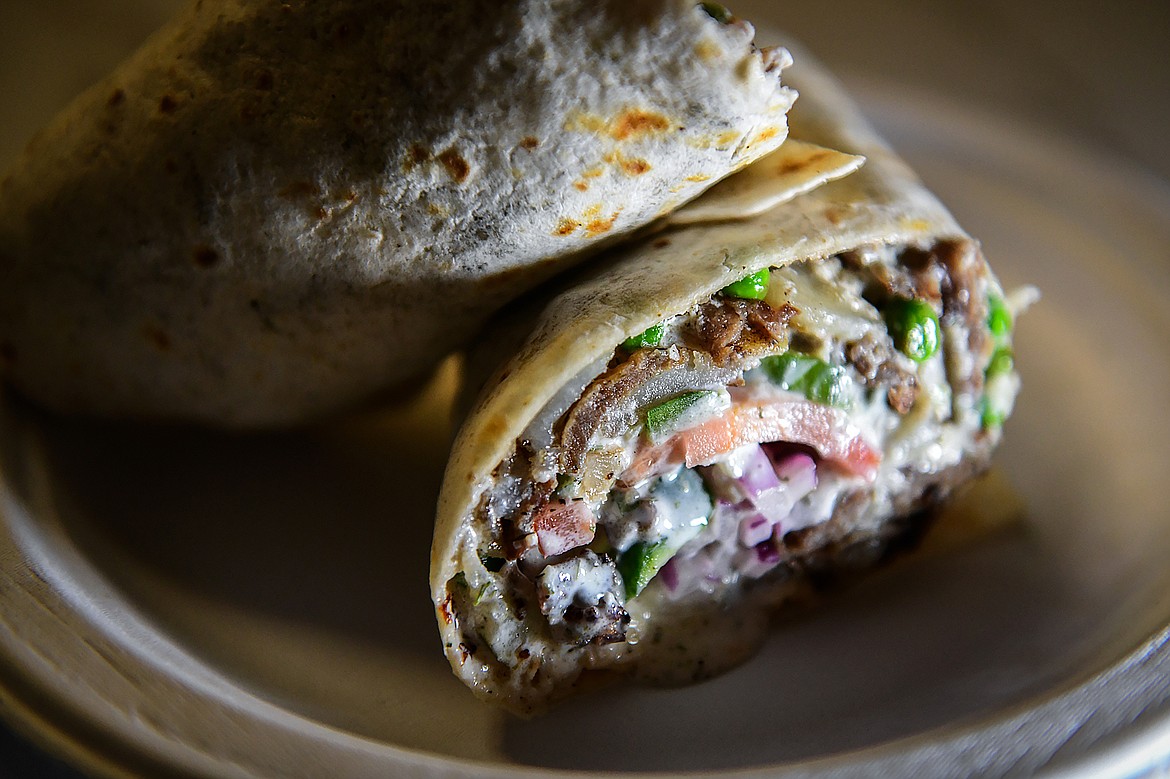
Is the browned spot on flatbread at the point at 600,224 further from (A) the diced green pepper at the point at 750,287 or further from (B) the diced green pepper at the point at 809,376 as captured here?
(B) the diced green pepper at the point at 809,376

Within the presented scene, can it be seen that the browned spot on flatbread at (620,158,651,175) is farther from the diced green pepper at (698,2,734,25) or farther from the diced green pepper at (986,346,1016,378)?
the diced green pepper at (986,346,1016,378)

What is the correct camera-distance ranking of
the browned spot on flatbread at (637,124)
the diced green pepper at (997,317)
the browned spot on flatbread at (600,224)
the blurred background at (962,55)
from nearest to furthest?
1. the browned spot on flatbread at (637,124)
2. the browned spot on flatbread at (600,224)
3. the diced green pepper at (997,317)
4. the blurred background at (962,55)

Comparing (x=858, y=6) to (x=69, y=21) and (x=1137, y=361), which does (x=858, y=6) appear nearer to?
(x=1137, y=361)

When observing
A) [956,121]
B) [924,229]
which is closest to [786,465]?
[924,229]

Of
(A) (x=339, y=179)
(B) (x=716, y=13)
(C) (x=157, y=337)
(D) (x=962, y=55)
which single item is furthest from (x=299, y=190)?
(D) (x=962, y=55)

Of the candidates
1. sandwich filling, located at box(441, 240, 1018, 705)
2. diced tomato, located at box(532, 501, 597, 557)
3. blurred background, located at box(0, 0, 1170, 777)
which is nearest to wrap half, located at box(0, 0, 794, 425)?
sandwich filling, located at box(441, 240, 1018, 705)

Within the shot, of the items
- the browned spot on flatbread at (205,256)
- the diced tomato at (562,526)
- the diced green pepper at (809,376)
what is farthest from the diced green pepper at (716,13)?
the browned spot on flatbread at (205,256)
